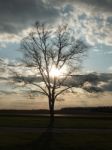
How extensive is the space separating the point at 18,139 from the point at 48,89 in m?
24.3

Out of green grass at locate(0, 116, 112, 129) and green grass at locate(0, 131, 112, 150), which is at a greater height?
green grass at locate(0, 116, 112, 129)

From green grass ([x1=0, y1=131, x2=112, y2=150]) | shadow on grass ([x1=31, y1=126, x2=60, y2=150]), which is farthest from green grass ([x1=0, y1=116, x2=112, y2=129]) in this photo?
shadow on grass ([x1=31, y1=126, x2=60, y2=150])

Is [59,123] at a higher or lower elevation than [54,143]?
higher

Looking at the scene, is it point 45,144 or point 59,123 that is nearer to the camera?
point 45,144

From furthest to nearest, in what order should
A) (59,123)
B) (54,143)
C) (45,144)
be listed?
(59,123) < (54,143) < (45,144)

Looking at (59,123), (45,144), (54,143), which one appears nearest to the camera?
(45,144)

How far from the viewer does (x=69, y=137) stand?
25.9 metres

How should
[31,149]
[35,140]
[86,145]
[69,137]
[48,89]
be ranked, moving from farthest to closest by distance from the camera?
[48,89], [69,137], [35,140], [86,145], [31,149]

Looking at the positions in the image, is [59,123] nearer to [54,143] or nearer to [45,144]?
[54,143]

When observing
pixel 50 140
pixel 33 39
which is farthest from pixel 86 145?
pixel 33 39

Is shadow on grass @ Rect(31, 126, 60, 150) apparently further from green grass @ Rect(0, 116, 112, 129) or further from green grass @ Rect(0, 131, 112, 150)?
green grass @ Rect(0, 116, 112, 129)

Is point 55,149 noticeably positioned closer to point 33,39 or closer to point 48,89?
point 48,89

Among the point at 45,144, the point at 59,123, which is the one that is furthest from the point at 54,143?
the point at 59,123

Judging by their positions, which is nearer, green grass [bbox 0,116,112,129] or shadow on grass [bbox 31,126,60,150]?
shadow on grass [bbox 31,126,60,150]
